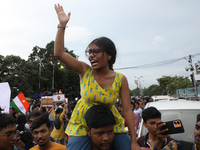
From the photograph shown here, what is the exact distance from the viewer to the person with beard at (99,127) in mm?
1708

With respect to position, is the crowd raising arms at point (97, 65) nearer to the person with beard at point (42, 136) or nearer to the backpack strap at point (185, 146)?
the backpack strap at point (185, 146)

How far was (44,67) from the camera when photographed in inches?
1702

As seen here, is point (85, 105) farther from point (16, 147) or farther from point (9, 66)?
point (9, 66)

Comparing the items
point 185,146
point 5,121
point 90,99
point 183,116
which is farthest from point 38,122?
point 183,116

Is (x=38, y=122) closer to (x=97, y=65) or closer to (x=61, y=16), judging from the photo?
(x=97, y=65)

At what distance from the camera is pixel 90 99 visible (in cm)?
187

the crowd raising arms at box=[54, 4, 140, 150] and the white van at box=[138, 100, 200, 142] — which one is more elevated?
the crowd raising arms at box=[54, 4, 140, 150]

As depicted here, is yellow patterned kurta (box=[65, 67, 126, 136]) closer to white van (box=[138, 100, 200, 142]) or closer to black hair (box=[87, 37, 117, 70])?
black hair (box=[87, 37, 117, 70])

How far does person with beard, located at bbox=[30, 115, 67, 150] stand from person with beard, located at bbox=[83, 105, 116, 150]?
1438mm

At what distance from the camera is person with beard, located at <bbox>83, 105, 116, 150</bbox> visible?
1708 millimetres

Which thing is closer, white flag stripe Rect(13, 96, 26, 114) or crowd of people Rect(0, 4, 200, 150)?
crowd of people Rect(0, 4, 200, 150)

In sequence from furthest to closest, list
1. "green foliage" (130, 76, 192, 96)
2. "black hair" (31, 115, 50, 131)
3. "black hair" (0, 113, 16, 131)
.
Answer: "green foliage" (130, 76, 192, 96)
"black hair" (31, 115, 50, 131)
"black hair" (0, 113, 16, 131)

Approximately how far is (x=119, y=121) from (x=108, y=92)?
339 mm

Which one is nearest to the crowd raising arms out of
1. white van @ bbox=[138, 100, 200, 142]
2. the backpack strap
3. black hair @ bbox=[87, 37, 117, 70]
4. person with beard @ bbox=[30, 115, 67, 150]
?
black hair @ bbox=[87, 37, 117, 70]
